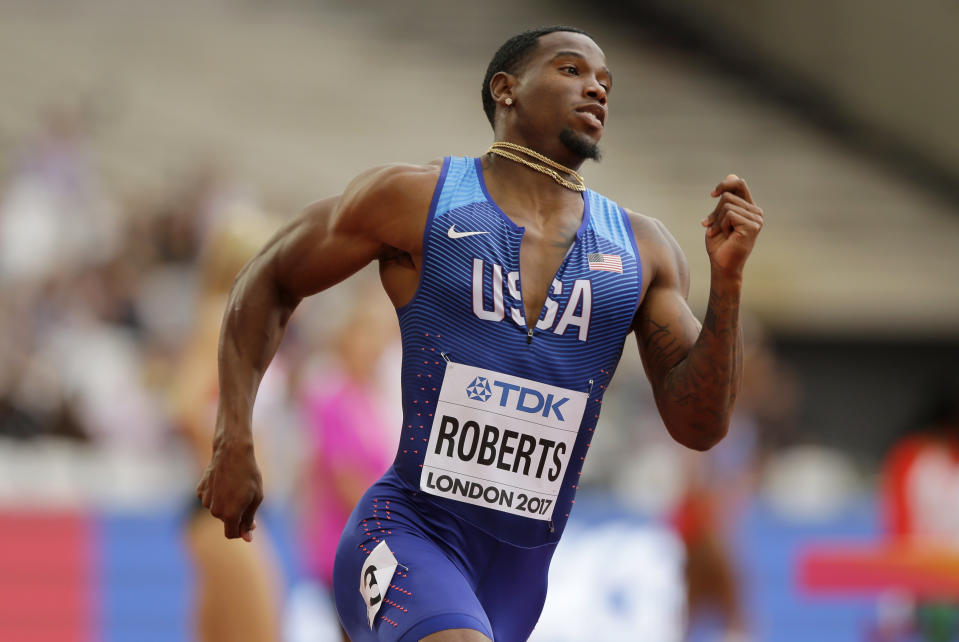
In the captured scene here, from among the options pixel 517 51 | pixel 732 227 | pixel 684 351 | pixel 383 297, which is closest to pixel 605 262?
pixel 684 351

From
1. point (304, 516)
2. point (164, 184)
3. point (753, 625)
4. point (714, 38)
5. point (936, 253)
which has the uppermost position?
point (714, 38)

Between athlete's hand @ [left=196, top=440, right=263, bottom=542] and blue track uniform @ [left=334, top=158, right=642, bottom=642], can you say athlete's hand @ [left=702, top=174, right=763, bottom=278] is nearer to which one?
blue track uniform @ [left=334, top=158, right=642, bottom=642]

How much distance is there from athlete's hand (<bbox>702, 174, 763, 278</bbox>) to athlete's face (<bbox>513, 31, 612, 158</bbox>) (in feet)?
1.63

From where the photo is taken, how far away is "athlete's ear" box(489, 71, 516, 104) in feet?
14.6

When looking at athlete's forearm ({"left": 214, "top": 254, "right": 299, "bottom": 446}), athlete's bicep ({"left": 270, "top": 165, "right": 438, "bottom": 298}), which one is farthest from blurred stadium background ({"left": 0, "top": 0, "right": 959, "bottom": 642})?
athlete's bicep ({"left": 270, "top": 165, "right": 438, "bottom": 298})

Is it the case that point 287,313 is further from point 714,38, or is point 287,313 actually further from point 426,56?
point 714,38

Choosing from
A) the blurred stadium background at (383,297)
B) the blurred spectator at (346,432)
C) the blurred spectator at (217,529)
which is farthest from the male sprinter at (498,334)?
the blurred spectator at (346,432)

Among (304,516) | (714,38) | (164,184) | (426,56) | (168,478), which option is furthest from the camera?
(714,38)

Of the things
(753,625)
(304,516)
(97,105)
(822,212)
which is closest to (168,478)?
(304,516)

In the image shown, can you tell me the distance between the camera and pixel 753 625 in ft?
33.6

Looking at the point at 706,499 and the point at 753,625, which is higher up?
the point at 706,499

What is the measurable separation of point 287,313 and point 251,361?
207mm

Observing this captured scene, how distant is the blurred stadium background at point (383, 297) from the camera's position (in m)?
9.23

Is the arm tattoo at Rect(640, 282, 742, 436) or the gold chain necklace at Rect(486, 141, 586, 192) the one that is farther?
the gold chain necklace at Rect(486, 141, 586, 192)
